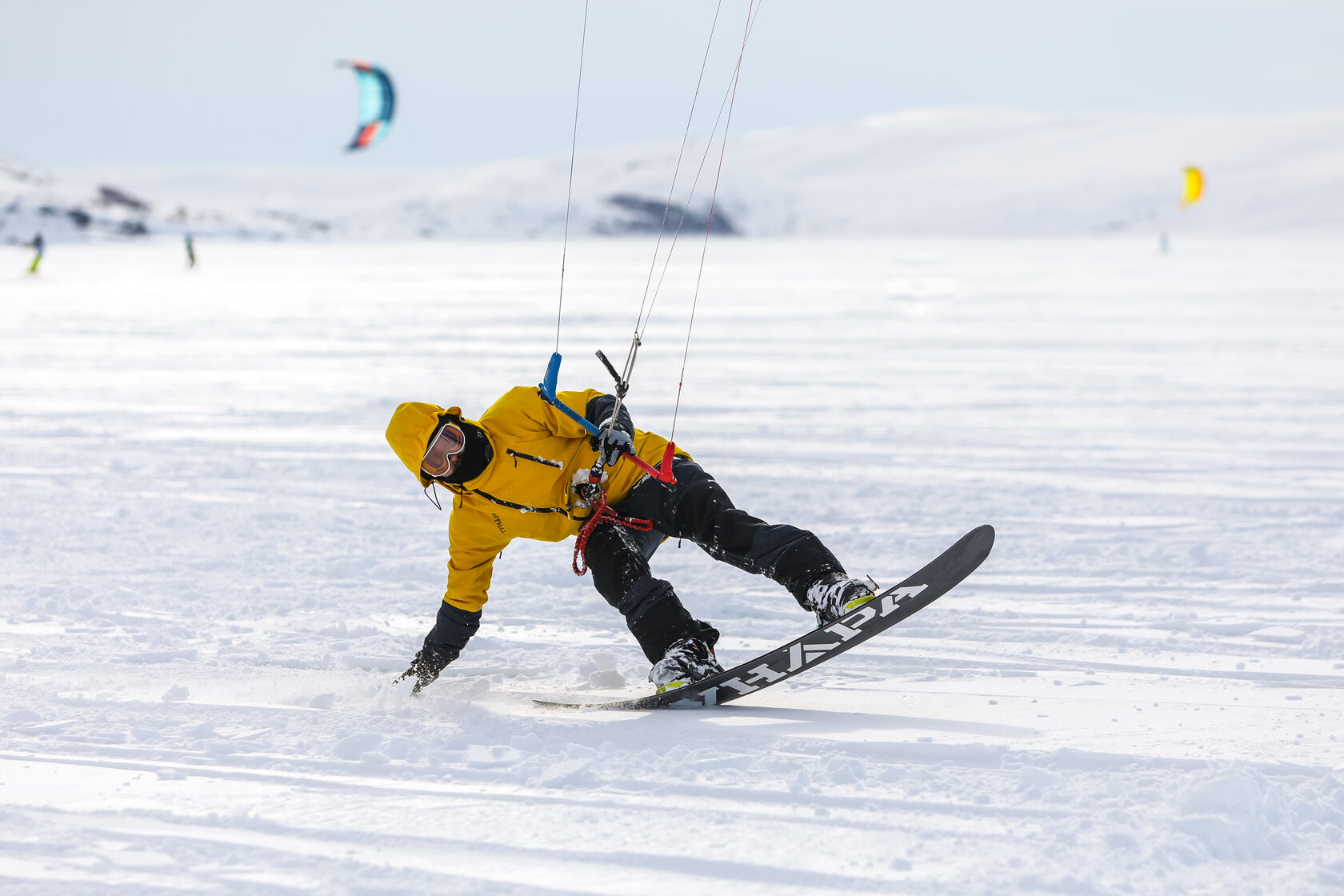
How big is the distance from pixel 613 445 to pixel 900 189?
10798cm

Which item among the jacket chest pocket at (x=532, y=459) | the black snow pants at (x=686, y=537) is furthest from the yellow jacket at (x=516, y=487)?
the black snow pants at (x=686, y=537)

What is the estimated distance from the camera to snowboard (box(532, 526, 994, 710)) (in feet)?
10.7

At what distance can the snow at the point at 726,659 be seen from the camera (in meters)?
2.40

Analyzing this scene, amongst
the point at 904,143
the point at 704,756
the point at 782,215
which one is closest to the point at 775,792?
the point at 704,756

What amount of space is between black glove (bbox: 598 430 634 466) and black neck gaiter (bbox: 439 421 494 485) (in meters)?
0.35

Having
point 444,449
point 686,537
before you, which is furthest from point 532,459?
point 686,537

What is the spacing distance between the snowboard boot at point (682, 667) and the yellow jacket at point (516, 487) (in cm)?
54

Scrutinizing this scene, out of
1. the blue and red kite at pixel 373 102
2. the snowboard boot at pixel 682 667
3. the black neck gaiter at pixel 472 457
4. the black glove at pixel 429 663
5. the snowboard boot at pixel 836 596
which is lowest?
the black glove at pixel 429 663

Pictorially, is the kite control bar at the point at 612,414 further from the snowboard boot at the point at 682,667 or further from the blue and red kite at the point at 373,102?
the blue and red kite at the point at 373,102

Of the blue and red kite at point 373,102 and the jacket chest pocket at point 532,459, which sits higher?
the blue and red kite at point 373,102

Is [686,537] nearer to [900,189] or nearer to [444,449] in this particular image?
[444,449]

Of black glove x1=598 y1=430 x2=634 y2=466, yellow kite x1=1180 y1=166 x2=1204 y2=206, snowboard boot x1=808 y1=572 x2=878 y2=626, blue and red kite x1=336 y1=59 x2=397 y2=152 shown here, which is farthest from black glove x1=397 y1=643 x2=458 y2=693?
yellow kite x1=1180 y1=166 x2=1204 y2=206

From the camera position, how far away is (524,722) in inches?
128

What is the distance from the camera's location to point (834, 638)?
3332mm
